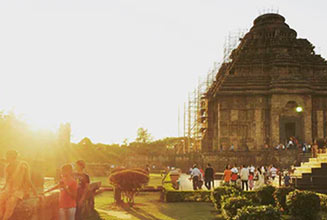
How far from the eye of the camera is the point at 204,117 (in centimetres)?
4981

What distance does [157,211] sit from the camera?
14.1 m

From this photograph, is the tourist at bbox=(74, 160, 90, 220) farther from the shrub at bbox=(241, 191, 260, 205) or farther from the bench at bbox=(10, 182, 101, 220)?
the shrub at bbox=(241, 191, 260, 205)

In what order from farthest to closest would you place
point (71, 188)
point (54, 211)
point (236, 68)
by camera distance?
1. point (236, 68)
2. point (54, 211)
3. point (71, 188)

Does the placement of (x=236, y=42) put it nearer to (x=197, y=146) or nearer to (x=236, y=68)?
(x=236, y=68)

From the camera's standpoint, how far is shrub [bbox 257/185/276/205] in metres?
12.7

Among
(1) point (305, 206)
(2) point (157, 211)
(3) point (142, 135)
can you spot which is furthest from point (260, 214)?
(3) point (142, 135)

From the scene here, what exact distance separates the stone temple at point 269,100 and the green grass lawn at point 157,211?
25.7 metres

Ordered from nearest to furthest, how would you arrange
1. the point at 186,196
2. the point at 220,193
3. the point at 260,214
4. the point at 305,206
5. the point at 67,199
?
the point at 67,199 → the point at 260,214 → the point at 305,206 → the point at 220,193 → the point at 186,196

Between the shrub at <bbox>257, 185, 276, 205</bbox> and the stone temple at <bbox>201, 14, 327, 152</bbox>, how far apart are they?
27395 mm

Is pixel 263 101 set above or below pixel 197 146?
above

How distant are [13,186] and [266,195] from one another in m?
8.62

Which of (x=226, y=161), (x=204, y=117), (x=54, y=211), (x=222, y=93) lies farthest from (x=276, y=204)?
(x=204, y=117)

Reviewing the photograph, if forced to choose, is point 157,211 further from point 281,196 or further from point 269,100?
point 269,100

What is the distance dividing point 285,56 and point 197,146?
54.0 feet
